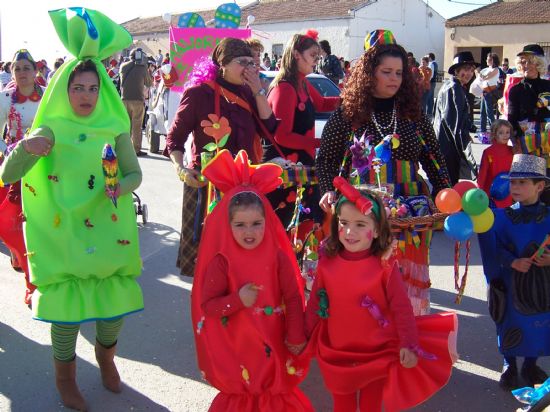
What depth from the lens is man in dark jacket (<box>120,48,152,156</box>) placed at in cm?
1220

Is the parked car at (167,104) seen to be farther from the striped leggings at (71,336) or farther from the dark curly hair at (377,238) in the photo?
the dark curly hair at (377,238)

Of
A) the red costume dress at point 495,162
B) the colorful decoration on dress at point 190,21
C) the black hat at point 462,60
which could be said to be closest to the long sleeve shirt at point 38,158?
the red costume dress at point 495,162

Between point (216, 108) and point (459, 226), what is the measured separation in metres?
1.83

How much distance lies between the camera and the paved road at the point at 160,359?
11.8 ft

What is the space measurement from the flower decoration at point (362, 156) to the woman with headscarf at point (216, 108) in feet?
3.07

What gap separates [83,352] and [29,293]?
34.7 inches

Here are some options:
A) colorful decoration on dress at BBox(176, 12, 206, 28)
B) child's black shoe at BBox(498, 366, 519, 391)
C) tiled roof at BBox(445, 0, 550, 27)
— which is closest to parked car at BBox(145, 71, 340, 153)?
colorful decoration on dress at BBox(176, 12, 206, 28)

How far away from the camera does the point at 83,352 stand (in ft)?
13.8

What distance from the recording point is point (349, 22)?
3859 centimetres

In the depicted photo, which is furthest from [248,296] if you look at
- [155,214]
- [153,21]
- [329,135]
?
[153,21]

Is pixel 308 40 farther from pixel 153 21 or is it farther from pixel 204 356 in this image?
pixel 153 21

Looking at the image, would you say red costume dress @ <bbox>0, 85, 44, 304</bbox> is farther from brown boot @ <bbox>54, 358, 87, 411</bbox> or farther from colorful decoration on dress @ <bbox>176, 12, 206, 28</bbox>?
colorful decoration on dress @ <bbox>176, 12, 206, 28</bbox>

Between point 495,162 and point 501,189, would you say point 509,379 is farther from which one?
point 495,162

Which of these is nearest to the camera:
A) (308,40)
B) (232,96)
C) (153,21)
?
(232,96)
